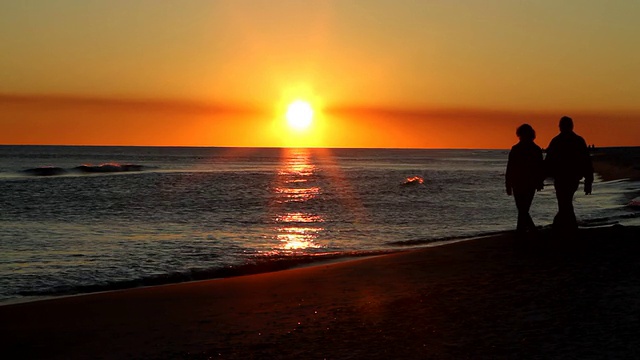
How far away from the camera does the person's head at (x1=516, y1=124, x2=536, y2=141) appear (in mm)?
12906

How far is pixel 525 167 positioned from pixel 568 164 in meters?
0.86

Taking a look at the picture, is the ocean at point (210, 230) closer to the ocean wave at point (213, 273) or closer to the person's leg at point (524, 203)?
the ocean wave at point (213, 273)

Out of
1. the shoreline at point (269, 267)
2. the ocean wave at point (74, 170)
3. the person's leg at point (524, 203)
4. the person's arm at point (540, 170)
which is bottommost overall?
the ocean wave at point (74, 170)

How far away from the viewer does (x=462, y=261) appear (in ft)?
39.2

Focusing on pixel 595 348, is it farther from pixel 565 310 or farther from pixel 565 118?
pixel 565 118

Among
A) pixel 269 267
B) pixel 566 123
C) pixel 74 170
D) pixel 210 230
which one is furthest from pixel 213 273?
pixel 74 170

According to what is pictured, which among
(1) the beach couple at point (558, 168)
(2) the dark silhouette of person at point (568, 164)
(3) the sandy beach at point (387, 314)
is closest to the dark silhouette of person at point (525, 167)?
(1) the beach couple at point (558, 168)

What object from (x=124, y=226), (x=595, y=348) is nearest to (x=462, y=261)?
(x=595, y=348)

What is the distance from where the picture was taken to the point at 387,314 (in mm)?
8594

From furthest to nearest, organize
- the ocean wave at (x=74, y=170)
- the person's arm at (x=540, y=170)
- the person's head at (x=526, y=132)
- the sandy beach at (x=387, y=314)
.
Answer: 1. the ocean wave at (x=74, y=170)
2. the person's head at (x=526, y=132)
3. the person's arm at (x=540, y=170)
4. the sandy beach at (x=387, y=314)

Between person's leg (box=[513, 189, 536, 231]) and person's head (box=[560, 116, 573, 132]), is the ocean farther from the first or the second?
person's head (box=[560, 116, 573, 132])

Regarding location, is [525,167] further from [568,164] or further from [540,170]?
[568,164]

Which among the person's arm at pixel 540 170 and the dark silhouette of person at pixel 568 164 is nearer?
the dark silhouette of person at pixel 568 164

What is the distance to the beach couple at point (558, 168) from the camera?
12.1 metres
